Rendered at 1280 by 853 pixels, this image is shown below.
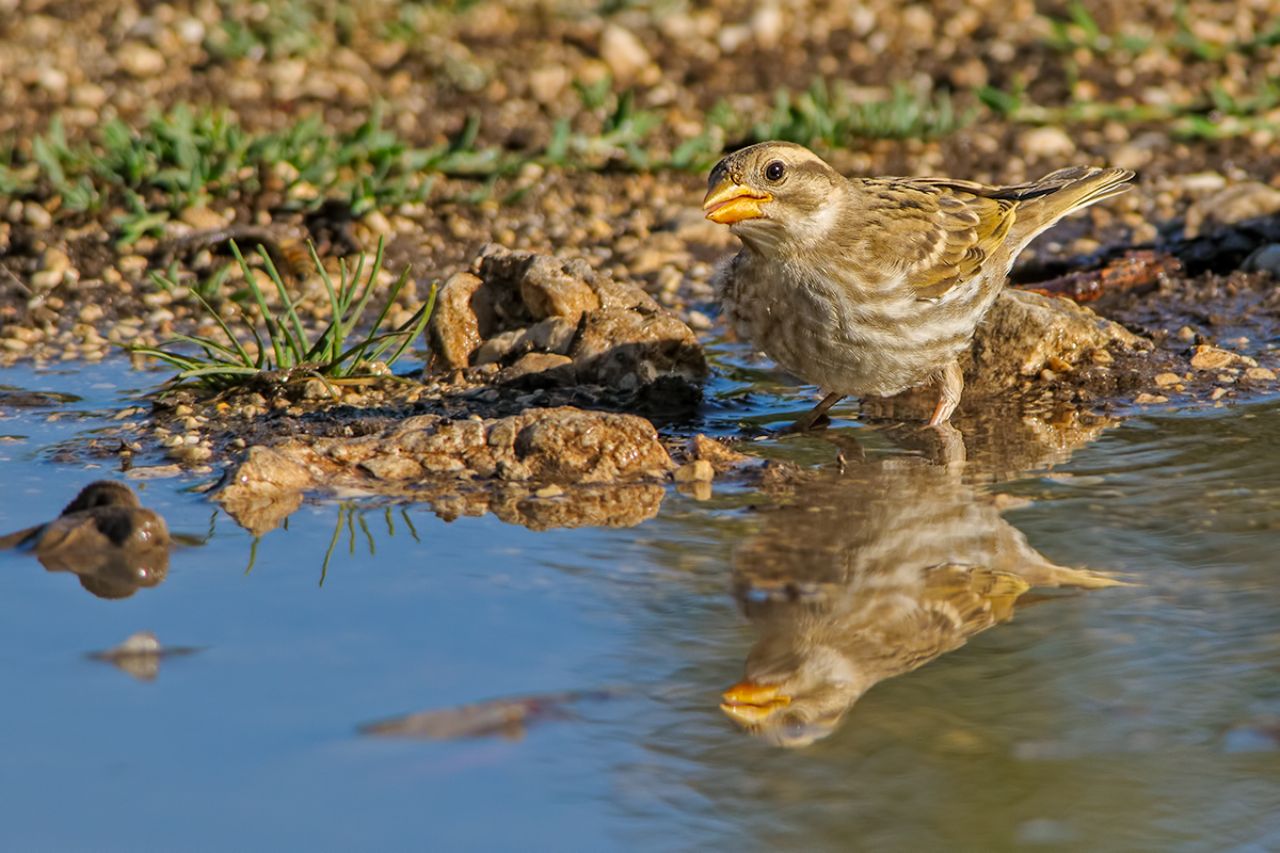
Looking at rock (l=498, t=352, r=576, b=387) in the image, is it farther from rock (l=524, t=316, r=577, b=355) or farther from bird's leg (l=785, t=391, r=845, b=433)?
bird's leg (l=785, t=391, r=845, b=433)

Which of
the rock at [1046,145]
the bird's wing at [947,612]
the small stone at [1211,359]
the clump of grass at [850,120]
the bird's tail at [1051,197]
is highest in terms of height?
the clump of grass at [850,120]

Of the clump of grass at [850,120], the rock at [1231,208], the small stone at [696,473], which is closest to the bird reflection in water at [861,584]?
the small stone at [696,473]

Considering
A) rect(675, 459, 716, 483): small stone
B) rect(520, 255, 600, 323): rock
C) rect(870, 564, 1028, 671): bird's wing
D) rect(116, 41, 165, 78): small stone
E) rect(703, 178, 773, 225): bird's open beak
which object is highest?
rect(116, 41, 165, 78): small stone

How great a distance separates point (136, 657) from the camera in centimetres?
336

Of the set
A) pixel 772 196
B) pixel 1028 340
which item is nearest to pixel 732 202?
pixel 772 196

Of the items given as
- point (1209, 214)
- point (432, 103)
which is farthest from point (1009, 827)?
point (432, 103)

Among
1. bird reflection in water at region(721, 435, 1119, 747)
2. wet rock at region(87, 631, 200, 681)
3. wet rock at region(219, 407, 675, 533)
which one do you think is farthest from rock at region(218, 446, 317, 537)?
bird reflection in water at region(721, 435, 1119, 747)

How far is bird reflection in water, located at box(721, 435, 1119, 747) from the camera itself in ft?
10.8

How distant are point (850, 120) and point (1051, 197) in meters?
2.00

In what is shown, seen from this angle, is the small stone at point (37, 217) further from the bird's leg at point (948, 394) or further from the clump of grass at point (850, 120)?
the bird's leg at point (948, 394)

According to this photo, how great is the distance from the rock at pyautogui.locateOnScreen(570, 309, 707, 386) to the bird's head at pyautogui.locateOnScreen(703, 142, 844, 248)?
50cm

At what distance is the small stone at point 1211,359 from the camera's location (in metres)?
5.82

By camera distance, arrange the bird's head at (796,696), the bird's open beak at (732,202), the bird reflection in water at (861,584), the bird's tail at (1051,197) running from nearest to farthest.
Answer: the bird's head at (796,696) < the bird reflection in water at (861,584) < the bird's open beak at (732,202) < the bird's tail at (1051,197)

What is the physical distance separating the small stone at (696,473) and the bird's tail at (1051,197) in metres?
2.17
